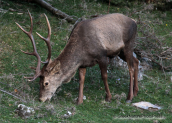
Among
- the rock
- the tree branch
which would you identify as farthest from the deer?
the tree branch

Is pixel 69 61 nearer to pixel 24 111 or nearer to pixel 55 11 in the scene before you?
pixel 24 111

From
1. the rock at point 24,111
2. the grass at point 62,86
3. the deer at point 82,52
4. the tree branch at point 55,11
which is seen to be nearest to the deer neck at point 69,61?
the deer at point 82,52

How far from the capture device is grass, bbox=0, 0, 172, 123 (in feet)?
17.1

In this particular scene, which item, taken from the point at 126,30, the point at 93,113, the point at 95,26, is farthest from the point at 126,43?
the point at 93,113

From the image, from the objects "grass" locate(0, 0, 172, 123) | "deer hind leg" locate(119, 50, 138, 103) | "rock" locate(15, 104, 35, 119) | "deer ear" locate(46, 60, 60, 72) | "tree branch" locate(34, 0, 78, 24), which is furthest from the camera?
"tree branch" locate(34, 0, 78, 24)

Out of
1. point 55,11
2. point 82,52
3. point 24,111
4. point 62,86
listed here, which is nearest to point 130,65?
point 82,52

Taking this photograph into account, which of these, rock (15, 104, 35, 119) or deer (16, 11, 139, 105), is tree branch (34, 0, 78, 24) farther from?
rock (15, 104, 35, 119)

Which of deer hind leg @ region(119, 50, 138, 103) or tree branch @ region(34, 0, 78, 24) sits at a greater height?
tree branch @ region(34, 0, 78, 24)

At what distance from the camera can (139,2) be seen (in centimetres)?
1177

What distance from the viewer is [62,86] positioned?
23.2ft

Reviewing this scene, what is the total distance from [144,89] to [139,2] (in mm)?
5565

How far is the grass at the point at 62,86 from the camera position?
17.1ft

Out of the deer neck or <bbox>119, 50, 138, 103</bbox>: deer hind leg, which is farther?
<bbox>119, 50, 138, 103</bbox>: deer hind leg

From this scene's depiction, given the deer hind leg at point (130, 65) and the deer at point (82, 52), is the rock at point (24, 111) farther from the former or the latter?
the deer hind leg at point (130, 65)
